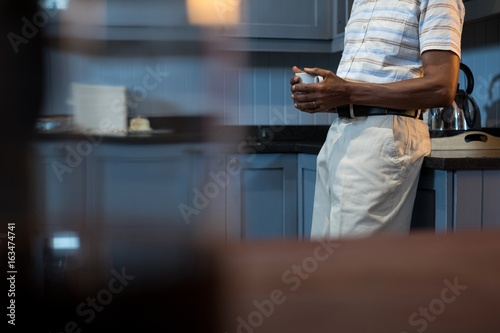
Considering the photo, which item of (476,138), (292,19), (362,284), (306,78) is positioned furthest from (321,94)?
(292,19)

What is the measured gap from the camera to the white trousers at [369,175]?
3.99 feet

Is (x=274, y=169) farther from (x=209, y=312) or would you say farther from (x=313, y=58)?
(x=209, y=312)

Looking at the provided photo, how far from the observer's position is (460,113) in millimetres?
1870

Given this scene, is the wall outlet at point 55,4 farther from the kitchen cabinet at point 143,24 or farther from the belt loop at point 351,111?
the belt loop at point 351,111

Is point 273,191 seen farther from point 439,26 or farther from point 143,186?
point 143,186

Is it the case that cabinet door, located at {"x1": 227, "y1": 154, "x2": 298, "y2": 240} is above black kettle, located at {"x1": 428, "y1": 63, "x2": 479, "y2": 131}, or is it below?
below

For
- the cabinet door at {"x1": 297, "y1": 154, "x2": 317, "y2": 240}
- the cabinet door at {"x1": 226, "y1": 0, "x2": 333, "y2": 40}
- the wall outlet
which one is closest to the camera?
the wall outlet

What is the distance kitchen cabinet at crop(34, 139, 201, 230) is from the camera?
0.20 m

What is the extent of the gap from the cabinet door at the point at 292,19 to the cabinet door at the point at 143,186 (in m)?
2.42

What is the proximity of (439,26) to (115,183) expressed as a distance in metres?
1.05

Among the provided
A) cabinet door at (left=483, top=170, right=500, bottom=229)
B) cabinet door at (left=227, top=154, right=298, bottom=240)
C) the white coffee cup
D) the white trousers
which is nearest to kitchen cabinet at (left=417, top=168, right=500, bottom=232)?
cabinet door at (left=483, top=170, right=500, bottom=229)

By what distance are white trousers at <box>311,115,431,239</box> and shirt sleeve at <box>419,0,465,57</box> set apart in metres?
0.16

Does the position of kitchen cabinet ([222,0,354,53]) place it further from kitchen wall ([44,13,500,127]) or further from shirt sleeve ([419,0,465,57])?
kitchen wall ([44,13,500,127])

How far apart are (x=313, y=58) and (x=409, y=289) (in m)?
2.81
